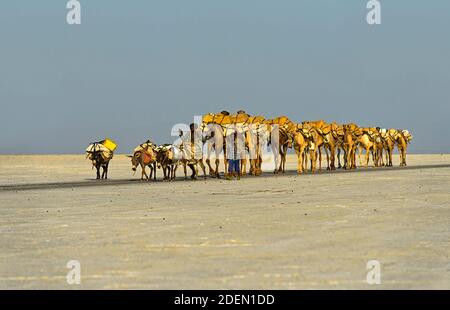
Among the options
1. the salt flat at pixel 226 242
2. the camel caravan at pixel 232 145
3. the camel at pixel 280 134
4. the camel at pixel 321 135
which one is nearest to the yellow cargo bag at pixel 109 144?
the camel caravan at pixel 232 145

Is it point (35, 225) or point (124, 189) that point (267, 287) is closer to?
point (35, 225)

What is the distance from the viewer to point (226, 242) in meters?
12.0

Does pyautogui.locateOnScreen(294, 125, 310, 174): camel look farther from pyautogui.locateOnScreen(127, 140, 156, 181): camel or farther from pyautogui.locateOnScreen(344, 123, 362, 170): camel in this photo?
pyautogui.locateOnScreen(127, 140, 156, 181): camel

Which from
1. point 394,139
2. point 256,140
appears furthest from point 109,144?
point 394,139

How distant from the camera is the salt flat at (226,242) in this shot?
29.1 ft

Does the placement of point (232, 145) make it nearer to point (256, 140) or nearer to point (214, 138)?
point (214, 138)

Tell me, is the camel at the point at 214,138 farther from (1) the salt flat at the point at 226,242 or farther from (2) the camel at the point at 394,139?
(2) the camel at the point at 394,139

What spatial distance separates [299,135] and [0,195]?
2220 centimetres

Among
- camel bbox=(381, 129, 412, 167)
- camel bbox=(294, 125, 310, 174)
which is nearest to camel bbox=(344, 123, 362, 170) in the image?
camel bbox=(381, 129, 412, 167)

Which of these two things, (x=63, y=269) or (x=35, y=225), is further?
(x=35, y=225)

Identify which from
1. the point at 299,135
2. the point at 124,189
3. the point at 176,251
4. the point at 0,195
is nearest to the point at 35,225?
the point at 176,251

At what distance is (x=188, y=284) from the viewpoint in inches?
333

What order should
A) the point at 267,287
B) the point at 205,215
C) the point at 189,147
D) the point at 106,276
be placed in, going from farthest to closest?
the point at 189,147, the point at 205,215, the point at 106,276, the point at 267,287

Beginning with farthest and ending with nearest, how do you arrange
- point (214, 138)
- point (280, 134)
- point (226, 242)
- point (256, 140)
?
point (280, 134)
point (256, 140)
point (214, 138)
point (226, 242)
